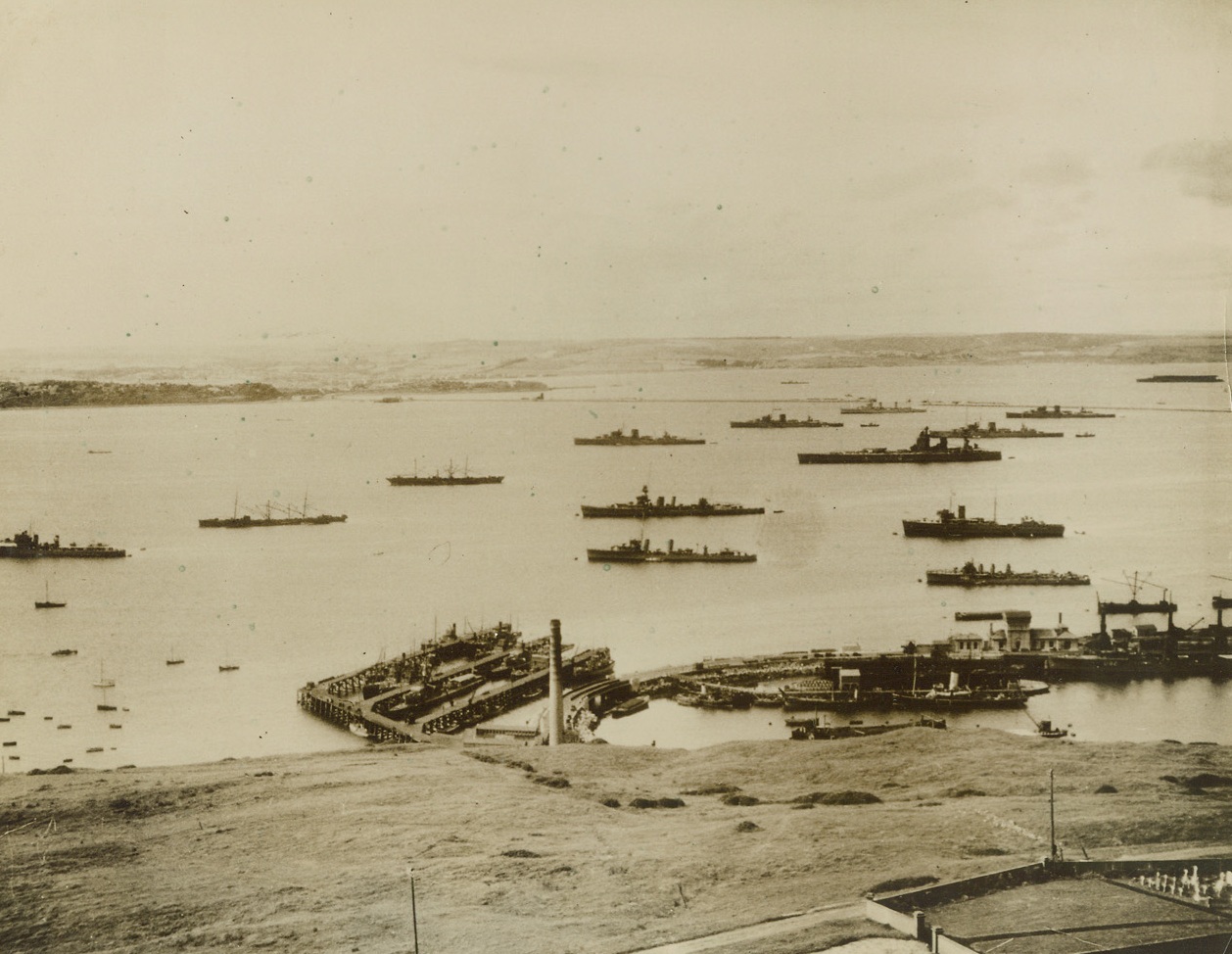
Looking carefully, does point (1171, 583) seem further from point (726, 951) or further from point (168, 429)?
point (168, 429)

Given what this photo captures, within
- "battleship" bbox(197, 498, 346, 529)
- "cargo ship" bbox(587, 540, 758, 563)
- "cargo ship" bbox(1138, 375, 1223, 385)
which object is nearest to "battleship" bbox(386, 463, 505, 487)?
"battleship" bbox(197, 498, 346, 529)

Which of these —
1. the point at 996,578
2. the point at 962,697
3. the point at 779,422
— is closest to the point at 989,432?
the point at 996,578

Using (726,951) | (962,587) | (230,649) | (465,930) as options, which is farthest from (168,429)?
(962,587)

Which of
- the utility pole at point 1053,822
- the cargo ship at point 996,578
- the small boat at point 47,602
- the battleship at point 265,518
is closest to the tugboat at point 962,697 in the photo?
the cargo ship at point 996,578

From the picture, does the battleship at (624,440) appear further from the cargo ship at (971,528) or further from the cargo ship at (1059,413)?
the cargo ship at (1059,413)

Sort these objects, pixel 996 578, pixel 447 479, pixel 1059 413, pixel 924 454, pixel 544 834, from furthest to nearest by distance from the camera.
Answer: pixel 1059 413 < pixel 924 454 < pixel 996 578 < pixel 447 479 < pixel 544 834

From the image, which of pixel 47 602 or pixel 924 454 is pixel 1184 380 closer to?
pixel 924 454
